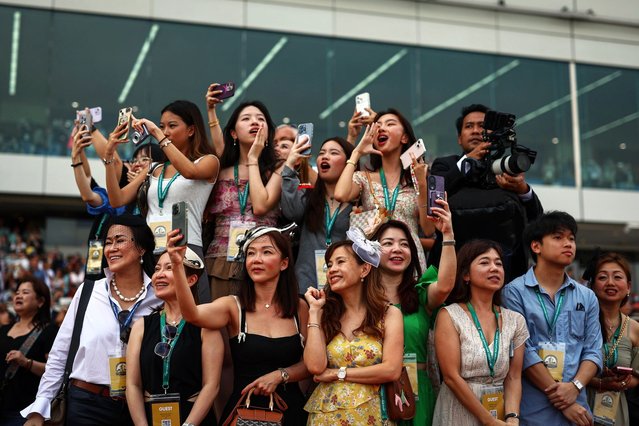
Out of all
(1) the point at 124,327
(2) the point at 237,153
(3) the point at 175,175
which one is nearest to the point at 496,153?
(2) the point at 237,153

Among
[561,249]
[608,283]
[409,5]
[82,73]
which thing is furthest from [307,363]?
[409,5]

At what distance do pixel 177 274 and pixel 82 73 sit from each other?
40.1ft

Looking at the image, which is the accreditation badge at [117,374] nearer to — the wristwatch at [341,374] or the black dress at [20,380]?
the wristwatch at [341,374]

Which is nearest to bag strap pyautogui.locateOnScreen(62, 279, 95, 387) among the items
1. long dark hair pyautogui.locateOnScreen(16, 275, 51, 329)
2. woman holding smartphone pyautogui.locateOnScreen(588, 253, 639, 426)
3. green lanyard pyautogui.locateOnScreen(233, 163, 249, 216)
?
green lanyard pyautogui.locateOnScreen(233, 163, 249, 216)

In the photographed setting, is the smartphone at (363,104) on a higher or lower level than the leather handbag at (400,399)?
higher

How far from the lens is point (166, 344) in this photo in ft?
12.8

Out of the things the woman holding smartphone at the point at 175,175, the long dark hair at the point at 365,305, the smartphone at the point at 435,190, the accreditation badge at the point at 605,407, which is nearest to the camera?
the long dark hair at the point at 365,305

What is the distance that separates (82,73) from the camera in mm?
14828

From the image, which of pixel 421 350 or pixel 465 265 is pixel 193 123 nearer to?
pixel 465 265

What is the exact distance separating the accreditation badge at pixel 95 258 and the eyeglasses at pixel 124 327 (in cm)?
42

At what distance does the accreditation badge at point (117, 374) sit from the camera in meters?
3.99

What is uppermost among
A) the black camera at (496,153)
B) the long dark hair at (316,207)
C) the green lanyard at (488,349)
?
the black camera at (496,153)

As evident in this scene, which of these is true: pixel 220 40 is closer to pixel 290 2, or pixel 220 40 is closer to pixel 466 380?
pixel 290 2

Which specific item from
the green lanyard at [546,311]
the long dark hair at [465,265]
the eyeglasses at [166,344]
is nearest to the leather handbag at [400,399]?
the long dark hair at [465,265]
